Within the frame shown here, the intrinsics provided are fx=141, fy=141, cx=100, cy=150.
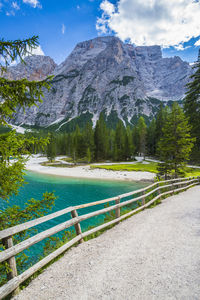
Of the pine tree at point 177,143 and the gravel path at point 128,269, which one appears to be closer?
the gravel path at point 128,269

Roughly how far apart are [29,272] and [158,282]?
303cm

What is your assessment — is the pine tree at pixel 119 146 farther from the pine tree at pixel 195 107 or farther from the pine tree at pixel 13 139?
the pine tree at pixel 13 139

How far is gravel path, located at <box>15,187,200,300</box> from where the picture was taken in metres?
3.03

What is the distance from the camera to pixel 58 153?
108m

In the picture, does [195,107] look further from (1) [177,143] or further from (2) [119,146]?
(2) [119,146]

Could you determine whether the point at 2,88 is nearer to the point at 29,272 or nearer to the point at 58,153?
the point at 29,272

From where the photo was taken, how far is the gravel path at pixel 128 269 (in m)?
3.03

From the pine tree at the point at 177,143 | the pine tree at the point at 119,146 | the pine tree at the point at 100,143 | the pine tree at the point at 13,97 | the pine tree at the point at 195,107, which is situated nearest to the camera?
the pine tree at the point at 13,97

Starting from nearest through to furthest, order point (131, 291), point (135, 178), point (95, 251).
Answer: point (131, 291), point (95, 251), point (135, 178)

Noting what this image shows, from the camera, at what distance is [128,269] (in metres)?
3.75

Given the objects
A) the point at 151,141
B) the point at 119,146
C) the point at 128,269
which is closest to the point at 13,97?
the point at 128,269

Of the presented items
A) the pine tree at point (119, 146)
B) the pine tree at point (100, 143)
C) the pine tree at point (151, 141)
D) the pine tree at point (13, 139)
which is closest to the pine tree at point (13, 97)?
the pine tree at point (13, 139)

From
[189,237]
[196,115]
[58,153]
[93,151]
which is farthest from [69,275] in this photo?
[58,153]

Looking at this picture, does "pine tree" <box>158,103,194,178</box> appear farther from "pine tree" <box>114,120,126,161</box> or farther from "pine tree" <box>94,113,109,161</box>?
"pine tree" <box>94,113,109,161</box>
